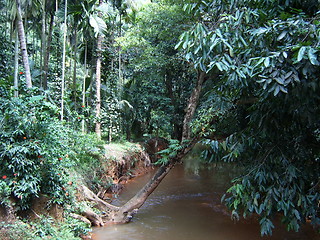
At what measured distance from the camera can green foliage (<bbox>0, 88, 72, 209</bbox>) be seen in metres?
5.24

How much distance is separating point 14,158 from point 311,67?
5032 millimetres

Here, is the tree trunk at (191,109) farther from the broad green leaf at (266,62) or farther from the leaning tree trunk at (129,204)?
the broad green leaf at (266,62)

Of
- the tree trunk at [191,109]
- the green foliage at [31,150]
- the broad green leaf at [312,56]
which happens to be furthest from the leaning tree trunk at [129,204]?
the broad green leaf at [312,56]

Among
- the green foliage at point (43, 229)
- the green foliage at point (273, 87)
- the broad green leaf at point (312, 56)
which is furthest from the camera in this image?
the green foliage at point (43, 229)

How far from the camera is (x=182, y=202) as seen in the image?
1010 cm

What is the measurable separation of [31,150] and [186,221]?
4.97m

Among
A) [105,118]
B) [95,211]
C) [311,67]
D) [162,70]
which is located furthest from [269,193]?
[105,118]

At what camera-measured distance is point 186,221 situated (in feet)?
27.0

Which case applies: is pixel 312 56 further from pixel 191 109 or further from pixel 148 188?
pixel 148 188

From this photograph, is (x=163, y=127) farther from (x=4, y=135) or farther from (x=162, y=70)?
(x=4, y=135)

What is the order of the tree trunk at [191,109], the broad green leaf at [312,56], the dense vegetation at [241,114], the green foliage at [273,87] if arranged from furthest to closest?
the tree trunk at [191,109] → the dense vegetation at [241,114] → the green foliage at [273,87] → the broad green leaf at [312,56]

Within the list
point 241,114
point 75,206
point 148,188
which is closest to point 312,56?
point 241,114

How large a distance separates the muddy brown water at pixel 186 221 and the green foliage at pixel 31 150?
1.98 meters

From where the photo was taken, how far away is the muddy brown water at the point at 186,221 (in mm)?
7094
